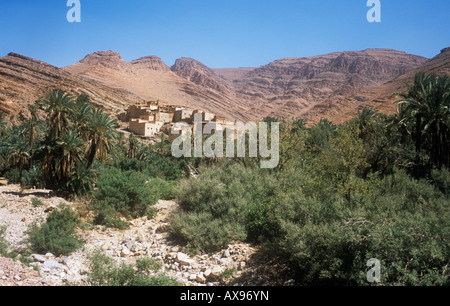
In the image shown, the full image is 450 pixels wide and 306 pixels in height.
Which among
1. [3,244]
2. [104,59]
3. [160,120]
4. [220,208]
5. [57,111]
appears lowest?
[3,244]

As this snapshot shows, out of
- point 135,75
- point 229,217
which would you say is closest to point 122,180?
point 229,217

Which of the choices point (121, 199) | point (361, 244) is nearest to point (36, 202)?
point (121, 199)

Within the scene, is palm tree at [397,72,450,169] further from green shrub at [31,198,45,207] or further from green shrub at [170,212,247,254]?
green shrub at [31,198,45,207]

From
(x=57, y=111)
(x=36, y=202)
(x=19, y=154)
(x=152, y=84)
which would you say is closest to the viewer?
(x=36, y=202)

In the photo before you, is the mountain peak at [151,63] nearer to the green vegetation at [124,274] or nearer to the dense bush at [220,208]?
the dense bush at [220,208]

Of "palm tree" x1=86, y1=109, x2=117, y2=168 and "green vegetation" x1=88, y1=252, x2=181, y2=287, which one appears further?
A: "palm tree" x1=86, y1=109, x2=117, y2=168

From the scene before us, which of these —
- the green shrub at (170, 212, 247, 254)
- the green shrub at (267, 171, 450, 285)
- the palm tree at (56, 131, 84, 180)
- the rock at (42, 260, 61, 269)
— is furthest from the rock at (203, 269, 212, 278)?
the palm tree at (56, 131, 84, 180)

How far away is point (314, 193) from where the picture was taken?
10219 mm

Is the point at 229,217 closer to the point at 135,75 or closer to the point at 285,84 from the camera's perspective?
the point at 135,75

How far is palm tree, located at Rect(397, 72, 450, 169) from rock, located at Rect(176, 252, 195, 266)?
13821mm

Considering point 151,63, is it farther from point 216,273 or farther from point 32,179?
point 216,273

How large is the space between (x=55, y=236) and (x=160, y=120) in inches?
1756

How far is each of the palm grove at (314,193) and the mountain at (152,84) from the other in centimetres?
8339

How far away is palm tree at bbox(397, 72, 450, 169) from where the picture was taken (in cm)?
1543
